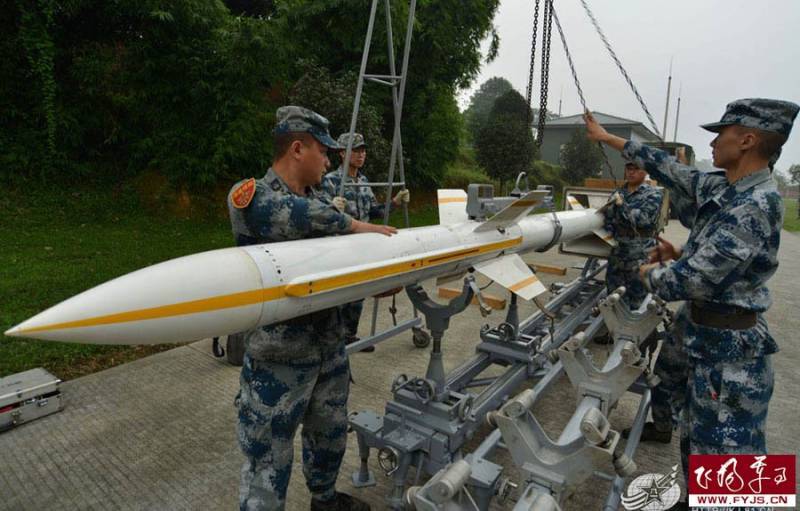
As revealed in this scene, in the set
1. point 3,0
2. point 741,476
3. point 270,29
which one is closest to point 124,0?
point 3,0

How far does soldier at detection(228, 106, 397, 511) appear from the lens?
7.43 ft

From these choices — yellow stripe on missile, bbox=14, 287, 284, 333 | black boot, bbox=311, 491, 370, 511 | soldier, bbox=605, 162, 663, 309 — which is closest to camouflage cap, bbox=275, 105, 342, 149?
yellow stripe on missile, bbox=14, 287, 284, 333

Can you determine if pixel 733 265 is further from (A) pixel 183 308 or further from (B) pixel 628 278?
(B) pixel 628 278

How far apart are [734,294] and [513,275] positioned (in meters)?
1.49

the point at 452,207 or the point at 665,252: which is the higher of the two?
the point at 452,207

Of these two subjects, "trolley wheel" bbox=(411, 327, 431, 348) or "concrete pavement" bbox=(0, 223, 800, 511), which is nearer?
"concrete pavement" bbox=(0, 223, 800, 511)

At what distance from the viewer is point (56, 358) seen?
4.77 meters

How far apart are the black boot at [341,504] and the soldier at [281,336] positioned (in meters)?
0.45

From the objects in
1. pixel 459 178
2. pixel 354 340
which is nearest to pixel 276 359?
pixel 354 340

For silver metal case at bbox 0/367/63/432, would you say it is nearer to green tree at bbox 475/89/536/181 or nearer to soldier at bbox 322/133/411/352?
soldier at bbox 322/133/411/352

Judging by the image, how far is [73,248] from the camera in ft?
26.4

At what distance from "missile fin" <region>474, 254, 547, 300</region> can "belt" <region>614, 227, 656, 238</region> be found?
2345 millimetres

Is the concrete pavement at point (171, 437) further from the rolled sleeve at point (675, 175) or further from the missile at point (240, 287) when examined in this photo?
the rolled sleeve at point (675, 175)

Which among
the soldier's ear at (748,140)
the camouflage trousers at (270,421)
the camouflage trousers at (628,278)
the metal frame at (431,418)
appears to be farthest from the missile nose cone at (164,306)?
the camouflage trousers at (628,278)
